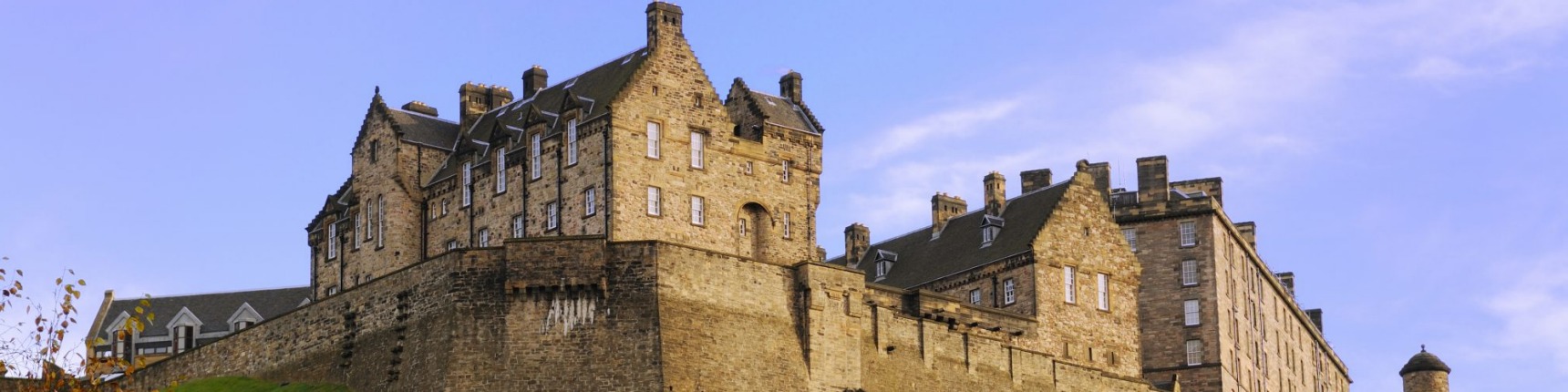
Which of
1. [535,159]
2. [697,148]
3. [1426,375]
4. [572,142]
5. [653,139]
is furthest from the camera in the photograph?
[1426,375]

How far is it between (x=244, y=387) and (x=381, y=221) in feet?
36.4

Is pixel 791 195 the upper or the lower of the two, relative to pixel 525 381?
upper

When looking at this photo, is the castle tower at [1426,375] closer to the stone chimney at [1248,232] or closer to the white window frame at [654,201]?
the stone chimney at [1248,232]

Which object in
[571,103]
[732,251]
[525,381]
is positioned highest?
[571,103]

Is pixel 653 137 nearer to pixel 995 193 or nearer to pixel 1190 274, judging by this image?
pixel 995 193

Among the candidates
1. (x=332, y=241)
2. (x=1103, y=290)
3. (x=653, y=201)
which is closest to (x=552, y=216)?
(x=653, y=201)

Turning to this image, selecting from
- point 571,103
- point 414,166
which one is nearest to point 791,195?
point 571,103

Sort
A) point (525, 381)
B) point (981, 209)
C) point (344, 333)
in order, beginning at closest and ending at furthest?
point (525, 381), point (344, 333), point (981, 209)

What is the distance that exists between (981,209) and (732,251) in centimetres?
2156

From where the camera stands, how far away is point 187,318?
105 m

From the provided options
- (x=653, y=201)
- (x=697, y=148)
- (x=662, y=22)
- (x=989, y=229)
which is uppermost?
(x=662, y=22)

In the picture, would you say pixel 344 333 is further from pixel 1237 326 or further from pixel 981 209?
pixel 1237 326

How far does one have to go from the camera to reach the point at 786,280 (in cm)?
7669

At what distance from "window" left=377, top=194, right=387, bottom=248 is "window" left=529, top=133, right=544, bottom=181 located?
802 cm
